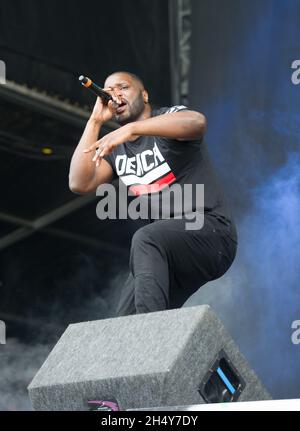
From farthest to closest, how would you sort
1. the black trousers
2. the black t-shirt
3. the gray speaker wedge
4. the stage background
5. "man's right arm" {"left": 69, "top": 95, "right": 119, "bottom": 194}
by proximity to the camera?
the stage background
"man's right arm" {"left": 69, "top": 95, "right": 119, "bottom": 194}
the black t-shirt
the black trousers
the gray speaker wedge

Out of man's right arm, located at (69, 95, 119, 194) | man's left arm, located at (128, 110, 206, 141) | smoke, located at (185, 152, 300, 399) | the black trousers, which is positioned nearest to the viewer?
the black trousers

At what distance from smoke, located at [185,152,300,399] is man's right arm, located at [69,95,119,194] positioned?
124cm

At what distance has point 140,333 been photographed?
1.96 m

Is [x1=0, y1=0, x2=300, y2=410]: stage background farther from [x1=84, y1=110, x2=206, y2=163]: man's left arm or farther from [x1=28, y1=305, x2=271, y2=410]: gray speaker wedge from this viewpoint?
[x1=28, y1=305, x2=271, y2=410]: gray speaker wedge

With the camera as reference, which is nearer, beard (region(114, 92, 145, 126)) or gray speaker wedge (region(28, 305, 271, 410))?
gray speaker wedge (region(28, 305, 271, 410))

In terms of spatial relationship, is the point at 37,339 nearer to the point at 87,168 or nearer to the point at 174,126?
the point at 87,168

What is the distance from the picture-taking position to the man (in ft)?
7.73

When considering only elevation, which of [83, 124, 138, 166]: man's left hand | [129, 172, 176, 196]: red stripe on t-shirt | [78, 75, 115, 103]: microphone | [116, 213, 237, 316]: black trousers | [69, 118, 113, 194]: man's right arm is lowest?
[116, 213, 237, 316]: black trousers

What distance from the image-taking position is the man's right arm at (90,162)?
8.81ft

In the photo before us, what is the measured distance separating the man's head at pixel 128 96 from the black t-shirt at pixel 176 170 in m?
0.11

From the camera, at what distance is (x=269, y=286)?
12.7 feet

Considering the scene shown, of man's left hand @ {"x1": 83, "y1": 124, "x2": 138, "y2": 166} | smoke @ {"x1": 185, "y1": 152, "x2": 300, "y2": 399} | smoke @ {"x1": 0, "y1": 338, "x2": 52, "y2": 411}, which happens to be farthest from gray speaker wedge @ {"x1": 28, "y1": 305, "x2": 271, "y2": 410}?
smoke @ {"x1": 0, "y1": 338, "x2": 52, "y2": 411}

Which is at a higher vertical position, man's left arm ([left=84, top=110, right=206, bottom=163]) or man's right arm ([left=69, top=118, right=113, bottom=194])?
man's right arm ([left=69, top=118, right=113, bottom=194])
